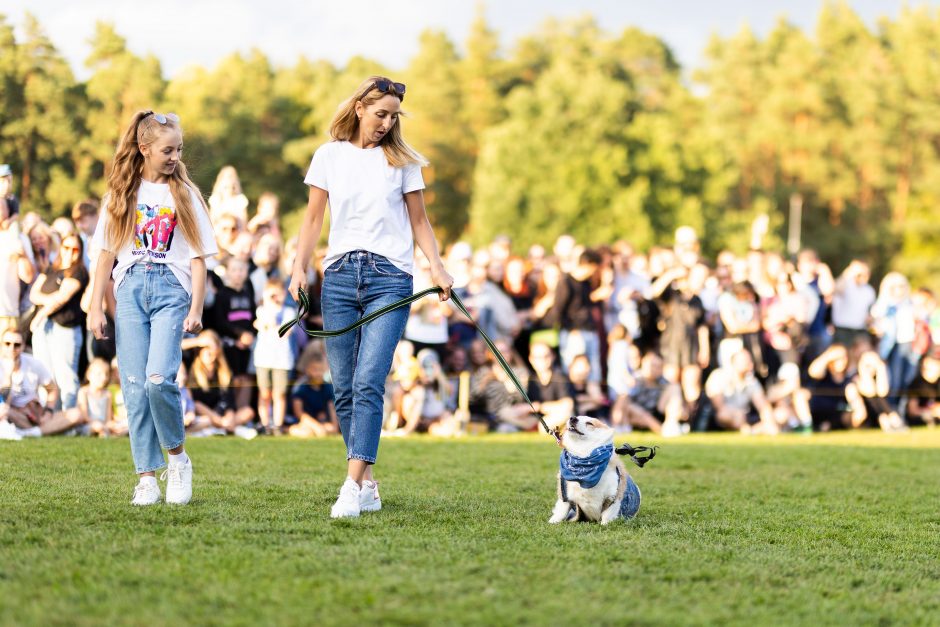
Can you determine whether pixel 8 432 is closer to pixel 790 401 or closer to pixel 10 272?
pixel 10 272

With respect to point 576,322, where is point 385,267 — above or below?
below

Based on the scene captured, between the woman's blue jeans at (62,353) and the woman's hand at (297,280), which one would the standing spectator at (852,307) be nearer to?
the woman's blue jeans at (62,353)

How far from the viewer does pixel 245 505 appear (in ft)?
22.1

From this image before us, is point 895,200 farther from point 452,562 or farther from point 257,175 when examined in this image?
point 452,562

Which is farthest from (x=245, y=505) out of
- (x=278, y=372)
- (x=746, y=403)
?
(x=746, y=403)

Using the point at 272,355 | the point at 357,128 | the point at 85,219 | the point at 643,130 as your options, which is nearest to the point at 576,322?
the point at 272,355

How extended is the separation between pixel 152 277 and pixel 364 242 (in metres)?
1.17

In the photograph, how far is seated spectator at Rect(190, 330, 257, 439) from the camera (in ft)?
41.9

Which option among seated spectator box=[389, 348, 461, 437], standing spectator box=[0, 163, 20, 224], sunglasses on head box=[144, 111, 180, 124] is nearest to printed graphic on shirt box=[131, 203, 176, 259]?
sunglasses on head box=[144, 111, 180, 124]

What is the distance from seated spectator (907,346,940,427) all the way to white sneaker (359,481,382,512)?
12.9 m

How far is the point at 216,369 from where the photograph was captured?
42.6ft

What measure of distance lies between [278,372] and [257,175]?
40.5 meters

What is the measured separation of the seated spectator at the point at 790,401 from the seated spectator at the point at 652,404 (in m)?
1.40

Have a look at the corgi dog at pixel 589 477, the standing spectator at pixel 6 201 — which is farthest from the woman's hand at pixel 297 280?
the standing spectator at pixel 6 201
